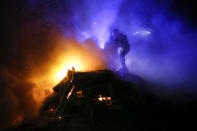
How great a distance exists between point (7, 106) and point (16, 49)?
308 inches

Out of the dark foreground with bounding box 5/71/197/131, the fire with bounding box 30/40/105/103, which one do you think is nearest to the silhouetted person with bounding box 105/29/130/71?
the fire with bounding box 30/40/105/103

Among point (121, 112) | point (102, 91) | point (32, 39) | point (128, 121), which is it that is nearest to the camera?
point (128, 121)

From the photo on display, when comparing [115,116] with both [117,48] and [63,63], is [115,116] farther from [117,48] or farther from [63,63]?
[117,48]

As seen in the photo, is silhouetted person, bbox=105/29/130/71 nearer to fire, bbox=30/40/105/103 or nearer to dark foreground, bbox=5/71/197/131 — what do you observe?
fire, bbox=30/40/105/103

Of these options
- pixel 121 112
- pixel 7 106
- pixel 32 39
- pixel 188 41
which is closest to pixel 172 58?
pixel 188 41

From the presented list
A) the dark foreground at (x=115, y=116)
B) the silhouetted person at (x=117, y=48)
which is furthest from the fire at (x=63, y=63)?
the dark foreground at (x=115, y=116)

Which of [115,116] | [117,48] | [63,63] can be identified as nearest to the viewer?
[115,116]

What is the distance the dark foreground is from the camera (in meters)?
6.54

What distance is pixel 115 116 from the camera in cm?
773

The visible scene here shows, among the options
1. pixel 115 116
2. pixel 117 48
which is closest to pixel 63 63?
pixel 117 48

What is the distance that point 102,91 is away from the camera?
977 centimetres

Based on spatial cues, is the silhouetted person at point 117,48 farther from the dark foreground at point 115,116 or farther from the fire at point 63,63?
the dark foreground at point 115,116

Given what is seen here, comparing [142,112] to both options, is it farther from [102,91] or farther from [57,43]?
[57,43]

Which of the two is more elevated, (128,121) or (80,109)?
(80,109)
